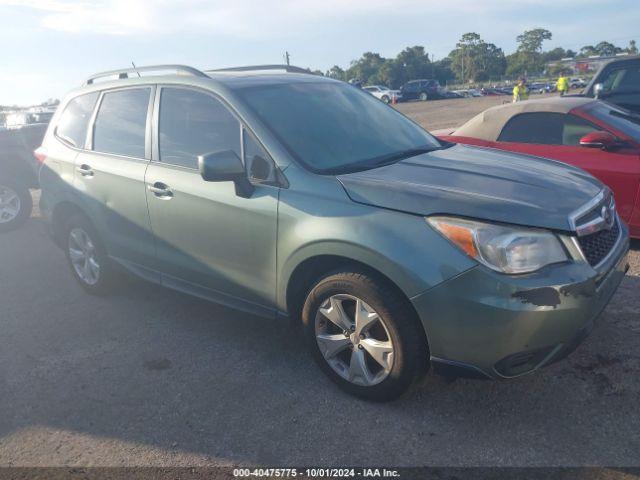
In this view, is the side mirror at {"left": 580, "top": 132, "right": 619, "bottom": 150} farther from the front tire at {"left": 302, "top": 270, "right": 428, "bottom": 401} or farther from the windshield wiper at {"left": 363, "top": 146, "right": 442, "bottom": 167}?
the front tire at {"left": 302, "top": 270, "right": 428, "bottom": 401}

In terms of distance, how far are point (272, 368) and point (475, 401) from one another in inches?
50.2

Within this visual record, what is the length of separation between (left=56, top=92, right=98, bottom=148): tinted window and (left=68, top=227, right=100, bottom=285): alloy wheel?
2.57ft

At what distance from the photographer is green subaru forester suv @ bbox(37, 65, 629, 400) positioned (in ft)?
8.83

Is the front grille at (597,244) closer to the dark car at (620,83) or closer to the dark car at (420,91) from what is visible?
the dark car at (620,83)

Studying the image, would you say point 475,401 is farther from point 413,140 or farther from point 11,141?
point 11,141

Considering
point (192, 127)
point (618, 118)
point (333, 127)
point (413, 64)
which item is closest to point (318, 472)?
point (333, 127)

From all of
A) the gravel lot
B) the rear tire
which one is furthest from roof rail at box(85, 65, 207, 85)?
the gravel lot

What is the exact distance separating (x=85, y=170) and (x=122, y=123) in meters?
0.55

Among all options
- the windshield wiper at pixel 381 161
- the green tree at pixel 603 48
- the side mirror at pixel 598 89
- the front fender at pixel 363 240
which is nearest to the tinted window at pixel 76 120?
the front fender at pixel 363 240

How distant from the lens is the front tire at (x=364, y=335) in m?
2.90

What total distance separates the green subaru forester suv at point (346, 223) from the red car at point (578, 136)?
5.40 ft

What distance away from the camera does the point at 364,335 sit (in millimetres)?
3078

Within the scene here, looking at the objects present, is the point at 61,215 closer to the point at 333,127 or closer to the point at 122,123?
the point at 122,123

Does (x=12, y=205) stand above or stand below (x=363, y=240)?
below
